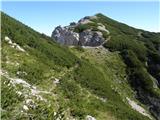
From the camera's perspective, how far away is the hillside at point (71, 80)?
2012 centimetres

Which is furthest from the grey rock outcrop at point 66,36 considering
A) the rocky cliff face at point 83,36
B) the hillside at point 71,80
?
the hillside at point 71,80

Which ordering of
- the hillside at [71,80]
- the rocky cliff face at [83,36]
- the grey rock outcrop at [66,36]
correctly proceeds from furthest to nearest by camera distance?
the grey rock outcrop at [66,36]
the rocky cliff face at [83,36]
the hillside at [71,80]

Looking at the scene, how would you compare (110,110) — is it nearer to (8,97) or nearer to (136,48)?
(8,97)

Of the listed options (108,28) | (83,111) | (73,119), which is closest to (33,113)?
(73,119)

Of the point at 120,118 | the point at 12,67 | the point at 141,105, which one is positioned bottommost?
the point at 141,105

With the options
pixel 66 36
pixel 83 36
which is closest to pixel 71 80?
pixel 83 36

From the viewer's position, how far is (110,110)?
105 feet

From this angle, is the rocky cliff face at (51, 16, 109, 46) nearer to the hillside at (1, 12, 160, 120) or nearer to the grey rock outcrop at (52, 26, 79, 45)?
the grey rock outcrop at (52, 26, 79, 45)

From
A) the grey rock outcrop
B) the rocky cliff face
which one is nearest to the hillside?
the rocky cliff face

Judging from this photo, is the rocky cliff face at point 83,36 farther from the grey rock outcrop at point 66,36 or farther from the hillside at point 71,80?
the hillside at point 71,80

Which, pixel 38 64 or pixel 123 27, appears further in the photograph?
pixel 123 27

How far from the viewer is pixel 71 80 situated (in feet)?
109

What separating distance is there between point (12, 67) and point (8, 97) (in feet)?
30.2

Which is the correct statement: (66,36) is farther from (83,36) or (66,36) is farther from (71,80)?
(71,80)
